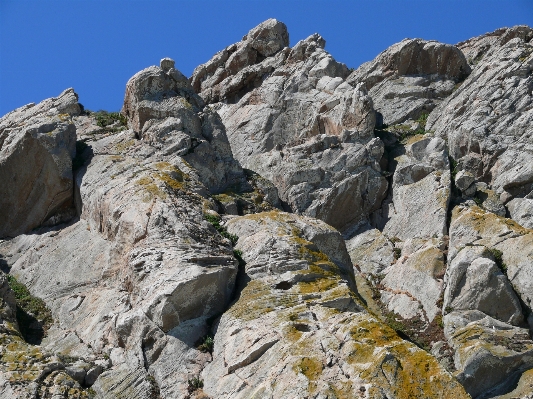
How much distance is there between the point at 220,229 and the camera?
1010 inches

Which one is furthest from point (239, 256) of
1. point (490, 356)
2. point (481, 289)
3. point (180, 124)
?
point (180, 124)

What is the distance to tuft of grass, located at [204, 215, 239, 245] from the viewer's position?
82.7ft

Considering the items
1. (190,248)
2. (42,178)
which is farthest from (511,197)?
(42,178)

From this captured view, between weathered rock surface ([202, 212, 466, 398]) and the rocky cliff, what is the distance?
62 millimetres

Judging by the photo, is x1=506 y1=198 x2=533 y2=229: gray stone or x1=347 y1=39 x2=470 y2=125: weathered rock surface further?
x1=347 y1=39 x2=470 y2=125: weathered rock surface

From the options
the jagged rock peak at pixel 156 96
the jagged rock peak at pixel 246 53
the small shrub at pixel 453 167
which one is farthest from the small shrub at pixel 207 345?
the jagged rock peak at pixel 246 53

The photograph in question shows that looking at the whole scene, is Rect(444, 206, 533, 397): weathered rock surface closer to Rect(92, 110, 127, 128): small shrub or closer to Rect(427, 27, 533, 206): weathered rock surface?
Rect(427, 27, 533, 206): weathered rock surface

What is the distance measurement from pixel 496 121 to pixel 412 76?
→ 41.4 ft

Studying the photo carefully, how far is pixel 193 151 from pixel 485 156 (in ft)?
51.6

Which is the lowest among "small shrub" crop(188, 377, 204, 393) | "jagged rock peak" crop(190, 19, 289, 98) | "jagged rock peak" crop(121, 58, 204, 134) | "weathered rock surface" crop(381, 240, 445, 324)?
"small shrub" crop(188, 377, 204, 393)

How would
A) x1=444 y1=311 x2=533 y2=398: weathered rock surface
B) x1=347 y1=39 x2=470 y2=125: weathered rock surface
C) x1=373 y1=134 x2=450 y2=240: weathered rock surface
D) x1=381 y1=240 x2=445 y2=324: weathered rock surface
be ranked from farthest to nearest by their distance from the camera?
x1=347 y1=39 x2=470 y2=125: weathered rock surface
x1=373 y1=134 x2=450 y2=240: weathered rock surface
x1=381 y1=240 x2=445 y2=324: weathered rock surface
x1=444 y1=311 x2=533 y2=398: weathered rock surface

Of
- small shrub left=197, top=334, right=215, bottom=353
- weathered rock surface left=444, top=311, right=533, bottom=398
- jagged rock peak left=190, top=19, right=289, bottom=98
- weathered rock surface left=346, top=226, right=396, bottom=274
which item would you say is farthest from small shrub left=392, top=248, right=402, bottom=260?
jagged rock peak left=190, top=19, right=289, bottom=98

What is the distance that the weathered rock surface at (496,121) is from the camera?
124 ft

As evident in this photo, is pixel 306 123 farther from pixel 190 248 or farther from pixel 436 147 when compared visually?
pixel 190 248
